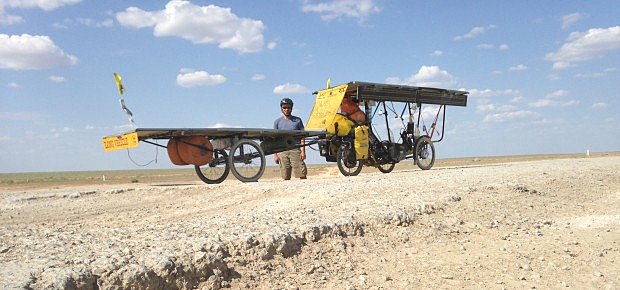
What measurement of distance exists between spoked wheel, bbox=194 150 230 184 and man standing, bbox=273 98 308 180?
198 centimetres

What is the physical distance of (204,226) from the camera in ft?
17.3

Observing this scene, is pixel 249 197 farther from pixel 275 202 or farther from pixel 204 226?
pixel 204 226

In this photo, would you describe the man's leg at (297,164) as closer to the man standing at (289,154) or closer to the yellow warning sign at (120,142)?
the man standing at (289,154)

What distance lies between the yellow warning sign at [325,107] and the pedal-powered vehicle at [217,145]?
87cm

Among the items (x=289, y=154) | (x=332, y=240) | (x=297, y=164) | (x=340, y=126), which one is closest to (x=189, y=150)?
(x=289, y=154)

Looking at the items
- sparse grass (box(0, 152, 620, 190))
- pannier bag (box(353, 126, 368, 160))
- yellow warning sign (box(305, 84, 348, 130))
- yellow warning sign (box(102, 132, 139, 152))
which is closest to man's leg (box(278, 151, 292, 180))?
yellow warning sign (box(305, 84, 348, 130))

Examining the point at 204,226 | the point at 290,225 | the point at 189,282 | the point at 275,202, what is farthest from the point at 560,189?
the point at 189,282

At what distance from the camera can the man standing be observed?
12.6 m

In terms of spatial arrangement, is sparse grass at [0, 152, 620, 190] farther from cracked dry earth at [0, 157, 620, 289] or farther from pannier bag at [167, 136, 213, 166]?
cracked dry earth at [0, 157, 620, 289]

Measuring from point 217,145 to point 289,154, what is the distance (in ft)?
8.95

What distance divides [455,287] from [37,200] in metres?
8.19

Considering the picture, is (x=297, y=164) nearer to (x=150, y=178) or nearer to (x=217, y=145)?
(x=217, y=145)

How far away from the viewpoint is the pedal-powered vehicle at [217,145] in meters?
9.59

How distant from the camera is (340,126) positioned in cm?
1248
